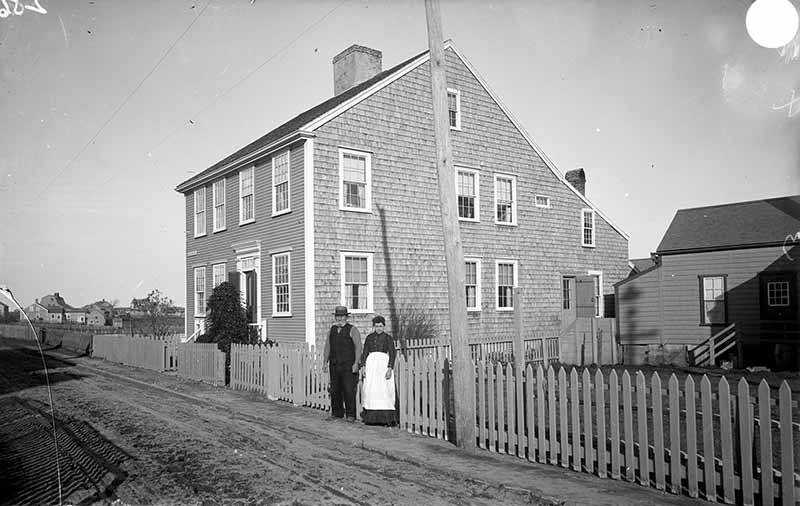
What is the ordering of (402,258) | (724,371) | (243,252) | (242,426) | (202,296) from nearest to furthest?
(242,426), (724,371), (402,258), (243,252), (202,296)

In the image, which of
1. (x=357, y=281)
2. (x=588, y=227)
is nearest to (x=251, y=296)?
(x=357, y=281)

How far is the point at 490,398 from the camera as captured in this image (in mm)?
8797

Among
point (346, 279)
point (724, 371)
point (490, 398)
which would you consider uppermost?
point (346, 279)

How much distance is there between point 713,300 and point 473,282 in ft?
26.7

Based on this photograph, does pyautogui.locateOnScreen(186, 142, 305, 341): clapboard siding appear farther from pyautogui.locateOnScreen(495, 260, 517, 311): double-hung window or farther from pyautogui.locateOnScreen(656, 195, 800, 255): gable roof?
pyautogui.locateOnScreen(656, 195, 800, 255): gable roof

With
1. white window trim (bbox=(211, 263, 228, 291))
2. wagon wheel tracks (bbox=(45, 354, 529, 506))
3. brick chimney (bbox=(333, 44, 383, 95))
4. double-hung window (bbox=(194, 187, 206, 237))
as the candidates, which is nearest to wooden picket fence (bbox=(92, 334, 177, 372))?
white window trim (bbox=(211, 263, 228, 291))

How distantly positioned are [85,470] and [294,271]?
1188 centimetres

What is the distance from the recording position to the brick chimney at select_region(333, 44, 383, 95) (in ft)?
80.4

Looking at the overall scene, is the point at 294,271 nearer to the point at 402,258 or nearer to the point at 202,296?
the point at 402,258

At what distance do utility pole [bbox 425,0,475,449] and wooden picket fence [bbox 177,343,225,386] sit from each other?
10.0 meters

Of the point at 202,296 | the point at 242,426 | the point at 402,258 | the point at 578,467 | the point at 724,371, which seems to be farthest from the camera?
the point at 202,296

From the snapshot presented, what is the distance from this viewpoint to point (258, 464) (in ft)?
26.2

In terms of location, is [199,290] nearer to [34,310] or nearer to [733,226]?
[34,310]

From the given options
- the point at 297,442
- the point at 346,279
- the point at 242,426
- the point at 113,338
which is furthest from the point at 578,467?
the point at 113,338
